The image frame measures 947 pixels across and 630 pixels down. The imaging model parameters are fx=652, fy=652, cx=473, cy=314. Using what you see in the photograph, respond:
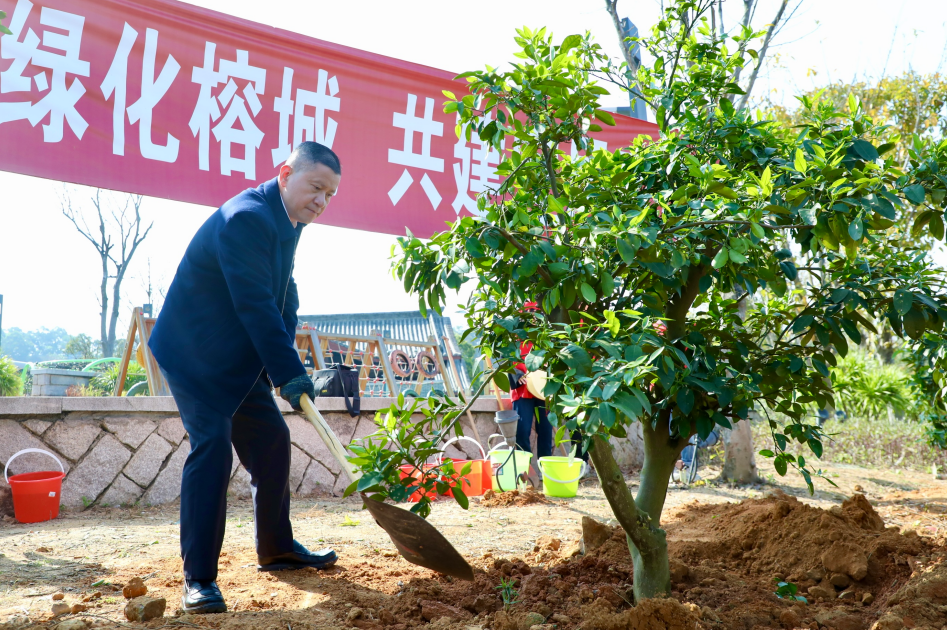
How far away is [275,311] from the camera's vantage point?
2119 millimetres

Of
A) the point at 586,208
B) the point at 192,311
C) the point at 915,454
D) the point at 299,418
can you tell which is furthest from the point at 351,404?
the point at 915,454

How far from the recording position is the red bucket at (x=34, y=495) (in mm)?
3475

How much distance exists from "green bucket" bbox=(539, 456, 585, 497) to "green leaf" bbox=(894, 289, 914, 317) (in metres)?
2.99

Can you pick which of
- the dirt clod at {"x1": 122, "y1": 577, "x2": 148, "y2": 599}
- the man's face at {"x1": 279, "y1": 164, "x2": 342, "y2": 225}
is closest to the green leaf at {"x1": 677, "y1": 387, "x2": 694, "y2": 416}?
the man's face at {"x1": 279, "y1": 164, "x2": 342, "y2": 225}

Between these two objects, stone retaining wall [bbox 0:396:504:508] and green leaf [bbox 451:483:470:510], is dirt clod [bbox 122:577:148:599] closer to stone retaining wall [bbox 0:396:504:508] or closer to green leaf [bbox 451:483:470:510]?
green leaf [bbox 451:483:470:510]

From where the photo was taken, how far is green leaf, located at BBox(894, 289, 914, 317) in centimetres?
159

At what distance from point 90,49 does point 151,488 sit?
271 centimetres

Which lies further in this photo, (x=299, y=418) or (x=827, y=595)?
(x=299, y=418)

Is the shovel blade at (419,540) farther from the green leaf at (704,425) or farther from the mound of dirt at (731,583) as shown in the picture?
the green leaf at (704,425)

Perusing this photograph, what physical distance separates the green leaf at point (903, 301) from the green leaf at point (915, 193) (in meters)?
0.30

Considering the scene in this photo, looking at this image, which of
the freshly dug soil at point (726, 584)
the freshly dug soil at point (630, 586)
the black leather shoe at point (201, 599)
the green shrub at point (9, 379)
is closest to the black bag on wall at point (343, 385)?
the freshly dug soil at point (630, 586)

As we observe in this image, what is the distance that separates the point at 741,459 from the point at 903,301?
3.83 m

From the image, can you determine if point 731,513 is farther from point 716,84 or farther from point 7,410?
point 7,410

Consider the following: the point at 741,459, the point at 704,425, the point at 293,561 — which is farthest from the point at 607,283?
the point at 741,459
